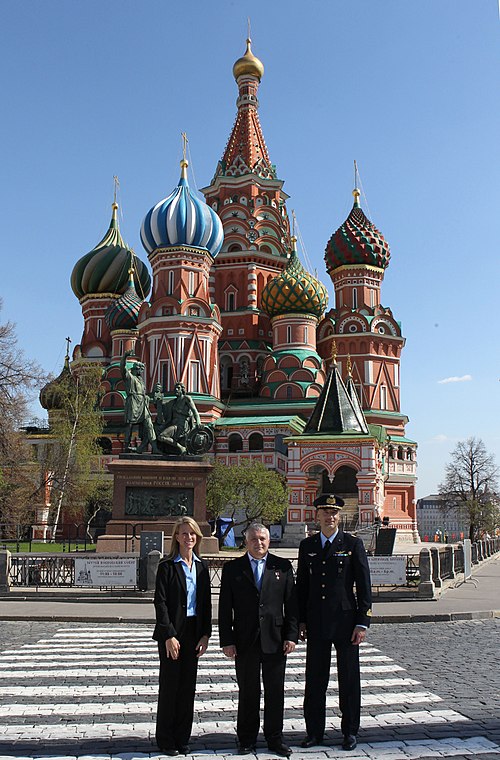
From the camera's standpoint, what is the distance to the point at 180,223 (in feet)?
170

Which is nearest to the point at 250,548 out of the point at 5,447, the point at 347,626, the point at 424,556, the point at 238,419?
the point at 347,626

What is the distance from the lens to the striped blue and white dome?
51.8 meters

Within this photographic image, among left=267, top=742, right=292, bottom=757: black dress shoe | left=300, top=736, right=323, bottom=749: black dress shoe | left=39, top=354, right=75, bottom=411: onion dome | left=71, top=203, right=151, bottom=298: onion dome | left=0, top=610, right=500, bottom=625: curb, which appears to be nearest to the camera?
left=267, top=742, right=292, bottom=757: black dress shoe

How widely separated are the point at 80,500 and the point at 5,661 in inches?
1286

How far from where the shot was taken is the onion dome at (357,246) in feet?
187

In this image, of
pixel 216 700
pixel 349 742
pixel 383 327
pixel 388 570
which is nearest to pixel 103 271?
pixel 383 327

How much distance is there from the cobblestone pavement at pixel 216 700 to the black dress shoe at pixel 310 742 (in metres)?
0.05

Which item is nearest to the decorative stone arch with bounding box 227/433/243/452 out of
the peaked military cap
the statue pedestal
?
the statue pedestal

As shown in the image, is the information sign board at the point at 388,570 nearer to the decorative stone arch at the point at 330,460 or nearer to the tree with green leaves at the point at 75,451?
the decorative stone arch at the point at 330,460

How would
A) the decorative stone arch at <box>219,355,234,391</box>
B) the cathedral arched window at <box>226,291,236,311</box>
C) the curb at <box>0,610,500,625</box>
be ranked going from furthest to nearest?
1. the cathedral arched window at <box>226,291,236,311</box>
2. the decorative stone arch at <box>219,355,234,391</box>
3. the curb at <box>0,610,500,625</box>

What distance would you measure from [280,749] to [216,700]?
6.58ft

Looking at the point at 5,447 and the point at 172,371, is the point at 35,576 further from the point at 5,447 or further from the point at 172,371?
the point at 172,371

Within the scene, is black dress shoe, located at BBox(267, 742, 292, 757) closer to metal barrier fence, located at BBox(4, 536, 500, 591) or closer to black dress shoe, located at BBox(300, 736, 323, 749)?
black dress shoe, located at BBox(300, 736, 323, 749)

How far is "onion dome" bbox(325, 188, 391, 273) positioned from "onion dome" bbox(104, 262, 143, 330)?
48.9 feet
